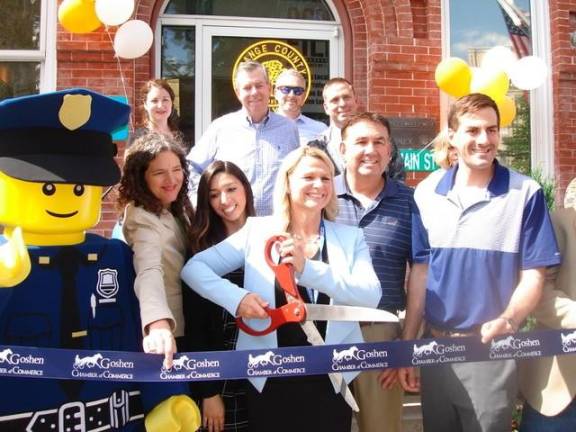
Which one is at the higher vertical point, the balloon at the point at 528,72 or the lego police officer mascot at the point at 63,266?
the balloon at the point at 528,72

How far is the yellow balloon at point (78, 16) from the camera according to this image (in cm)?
510

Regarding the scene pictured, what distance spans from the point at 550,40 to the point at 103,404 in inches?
230

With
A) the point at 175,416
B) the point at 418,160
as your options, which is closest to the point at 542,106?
the point at 418,160

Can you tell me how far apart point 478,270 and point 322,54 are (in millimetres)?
4109

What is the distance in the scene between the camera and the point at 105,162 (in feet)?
8.14

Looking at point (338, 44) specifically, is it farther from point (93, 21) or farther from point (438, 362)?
point (438, 362)

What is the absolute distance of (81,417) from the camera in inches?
94.0

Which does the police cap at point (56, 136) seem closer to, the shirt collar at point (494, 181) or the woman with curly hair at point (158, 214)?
the woman with curly hair at point (158, 214)

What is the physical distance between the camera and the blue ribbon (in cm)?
227

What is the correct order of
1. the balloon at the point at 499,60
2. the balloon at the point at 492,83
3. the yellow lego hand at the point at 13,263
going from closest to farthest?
1. the yellow lego hand at the point at 13,263
2. the balloon at the point at 492,83
3. the balloon at the point at 499,60

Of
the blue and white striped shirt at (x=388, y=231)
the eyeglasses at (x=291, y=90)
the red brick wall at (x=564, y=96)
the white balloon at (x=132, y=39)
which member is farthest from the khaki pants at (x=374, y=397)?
the red brick wall at (x=564, y=96)

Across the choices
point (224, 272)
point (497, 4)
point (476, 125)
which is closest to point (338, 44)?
point (497, 4)

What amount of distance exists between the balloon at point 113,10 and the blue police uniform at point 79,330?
2.96m

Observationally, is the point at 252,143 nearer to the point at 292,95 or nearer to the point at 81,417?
the point at 292,95
